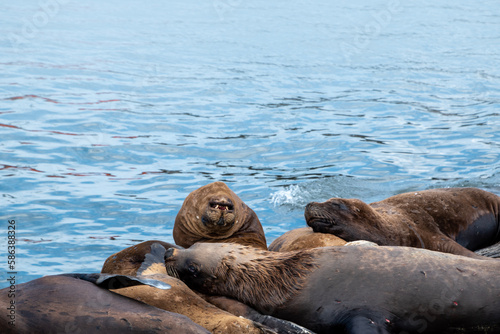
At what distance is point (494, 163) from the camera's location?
10156mm

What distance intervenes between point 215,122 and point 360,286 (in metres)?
Result: 9.41

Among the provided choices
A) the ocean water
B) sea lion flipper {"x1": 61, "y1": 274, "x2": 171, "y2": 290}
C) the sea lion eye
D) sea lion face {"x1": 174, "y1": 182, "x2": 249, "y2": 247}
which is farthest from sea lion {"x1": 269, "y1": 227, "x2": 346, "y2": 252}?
the ocean water

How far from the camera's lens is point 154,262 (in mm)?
4430

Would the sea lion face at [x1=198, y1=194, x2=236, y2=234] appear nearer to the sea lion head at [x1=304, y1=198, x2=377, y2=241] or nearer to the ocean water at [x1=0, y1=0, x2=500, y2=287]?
the sea lion head at [x1=304, y1=198, x2=377, y2=241]

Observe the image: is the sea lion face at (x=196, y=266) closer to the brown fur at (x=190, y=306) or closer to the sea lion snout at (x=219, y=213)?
the brown fur at (x=190, y=306)

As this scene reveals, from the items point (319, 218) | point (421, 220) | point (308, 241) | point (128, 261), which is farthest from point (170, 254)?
point (421, 220)

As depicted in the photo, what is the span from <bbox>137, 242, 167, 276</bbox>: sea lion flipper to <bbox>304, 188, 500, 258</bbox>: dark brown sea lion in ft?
4.36

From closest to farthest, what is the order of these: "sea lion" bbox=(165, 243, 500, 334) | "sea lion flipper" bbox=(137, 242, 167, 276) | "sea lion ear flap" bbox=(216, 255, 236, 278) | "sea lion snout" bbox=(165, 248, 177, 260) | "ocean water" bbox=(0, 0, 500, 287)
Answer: "sea lion" bbox=(165, 243, 500, 334)
"sea lion ear flap" bbox=(216, 255, 236, 278)
"sea lion snout" bbox=(165, 248, 177, 260)
"sea lion flipper" bbox=(137, 242, 167, 276)
"ocean water" bbox=(0, 0, 500, 287)

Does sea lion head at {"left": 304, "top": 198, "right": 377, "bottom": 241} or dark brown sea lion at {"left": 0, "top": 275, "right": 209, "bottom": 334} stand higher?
dark brown sea lion at {"left": 0, "top": 275, "right": 209, "bottom": 334}

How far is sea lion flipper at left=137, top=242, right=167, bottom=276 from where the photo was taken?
4242 mm

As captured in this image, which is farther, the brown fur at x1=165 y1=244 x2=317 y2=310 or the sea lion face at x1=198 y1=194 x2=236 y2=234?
the sea lion face at x1=198 y1=194 x2=236 y2=234

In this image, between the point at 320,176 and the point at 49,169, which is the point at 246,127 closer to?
the point at 320,176

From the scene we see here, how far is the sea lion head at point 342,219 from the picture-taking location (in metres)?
5.16

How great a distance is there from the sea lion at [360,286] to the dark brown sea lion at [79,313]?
80cm
